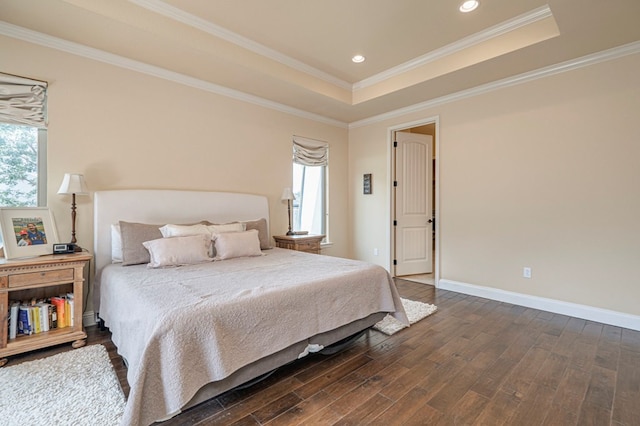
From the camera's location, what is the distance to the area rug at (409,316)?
284 cm

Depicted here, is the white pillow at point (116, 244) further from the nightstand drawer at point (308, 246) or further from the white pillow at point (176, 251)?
the nightstand drawer at point (308, 246)

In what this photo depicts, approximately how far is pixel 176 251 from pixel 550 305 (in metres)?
4.06

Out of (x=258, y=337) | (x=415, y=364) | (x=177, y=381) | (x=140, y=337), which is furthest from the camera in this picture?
(x=415, y=364)

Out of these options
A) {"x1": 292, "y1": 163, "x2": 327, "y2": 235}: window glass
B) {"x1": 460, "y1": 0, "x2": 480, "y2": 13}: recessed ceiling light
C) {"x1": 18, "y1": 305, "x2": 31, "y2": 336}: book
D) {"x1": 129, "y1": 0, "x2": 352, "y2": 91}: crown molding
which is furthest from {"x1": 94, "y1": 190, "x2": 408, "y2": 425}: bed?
{"x1": 460, "y1": 0, "x2": 480, "y2": 13}: recessed ceiling light

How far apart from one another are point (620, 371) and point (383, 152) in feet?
12.4

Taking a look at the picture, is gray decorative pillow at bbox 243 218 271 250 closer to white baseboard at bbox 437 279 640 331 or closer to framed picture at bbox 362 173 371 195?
framed picture at bbox 362 173 371 195

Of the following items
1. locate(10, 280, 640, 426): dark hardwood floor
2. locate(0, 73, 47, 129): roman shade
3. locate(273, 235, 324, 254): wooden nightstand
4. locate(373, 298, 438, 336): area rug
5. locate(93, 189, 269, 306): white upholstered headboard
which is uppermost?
locate(0, 73, 47, 129): roman shade

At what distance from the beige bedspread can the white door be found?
7.99ft

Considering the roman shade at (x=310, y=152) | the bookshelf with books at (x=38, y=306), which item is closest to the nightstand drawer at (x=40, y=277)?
the bookshelf with books at (x=38, y=306)

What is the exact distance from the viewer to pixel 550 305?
331cm

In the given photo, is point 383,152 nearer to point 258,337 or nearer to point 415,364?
point 415,364

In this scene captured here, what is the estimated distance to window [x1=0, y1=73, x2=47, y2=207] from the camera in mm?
2564

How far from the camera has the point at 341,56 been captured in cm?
358

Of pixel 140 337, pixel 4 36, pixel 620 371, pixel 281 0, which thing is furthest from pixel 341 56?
pixel 620 371
